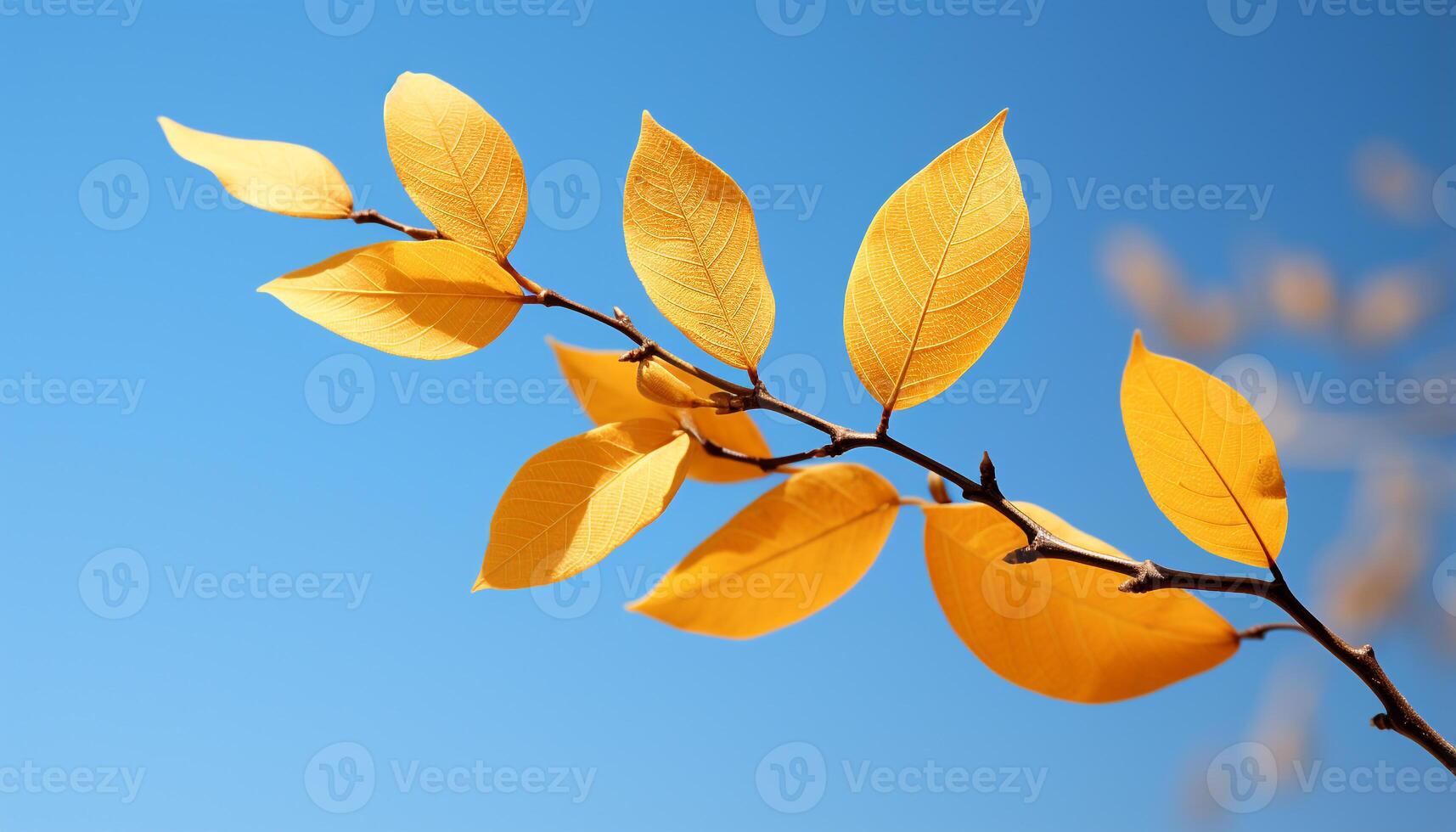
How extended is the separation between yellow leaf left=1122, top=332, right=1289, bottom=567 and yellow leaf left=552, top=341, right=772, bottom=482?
194mm

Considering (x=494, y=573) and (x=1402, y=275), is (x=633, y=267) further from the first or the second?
(x=1402, y=275)

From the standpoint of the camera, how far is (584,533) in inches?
15.3

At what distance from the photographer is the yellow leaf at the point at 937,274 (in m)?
0.38

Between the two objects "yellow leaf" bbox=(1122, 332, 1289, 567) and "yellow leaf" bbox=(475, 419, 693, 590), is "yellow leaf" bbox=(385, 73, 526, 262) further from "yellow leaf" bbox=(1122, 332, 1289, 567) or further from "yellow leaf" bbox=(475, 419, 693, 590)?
"yellow leaf" bbox=(1122, 332, 1289, 567)

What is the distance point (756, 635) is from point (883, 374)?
6.0 inches

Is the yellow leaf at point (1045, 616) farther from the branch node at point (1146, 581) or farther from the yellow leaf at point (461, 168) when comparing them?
the yellow leaf at point (461, 168)

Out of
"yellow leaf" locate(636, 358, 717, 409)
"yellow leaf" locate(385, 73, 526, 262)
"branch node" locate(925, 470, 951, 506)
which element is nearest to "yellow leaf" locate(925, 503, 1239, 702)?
"branch node" locate(925, 470, 951, 506)

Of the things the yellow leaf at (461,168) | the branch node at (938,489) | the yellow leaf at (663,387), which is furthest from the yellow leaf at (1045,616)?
the yellow leaf at (461,168)

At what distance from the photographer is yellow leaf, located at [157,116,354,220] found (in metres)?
0.42

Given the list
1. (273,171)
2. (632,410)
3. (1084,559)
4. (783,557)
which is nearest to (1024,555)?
(1084,559)

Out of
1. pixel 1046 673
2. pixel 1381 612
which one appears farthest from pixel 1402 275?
pixel 1046 673

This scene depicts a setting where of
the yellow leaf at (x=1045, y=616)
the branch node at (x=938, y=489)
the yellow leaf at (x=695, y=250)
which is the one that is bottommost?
the yellow leaf at (x=1045, y=616)

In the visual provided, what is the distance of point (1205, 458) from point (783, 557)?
19 centimetres

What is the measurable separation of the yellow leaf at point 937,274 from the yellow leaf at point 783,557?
3.1 inches
